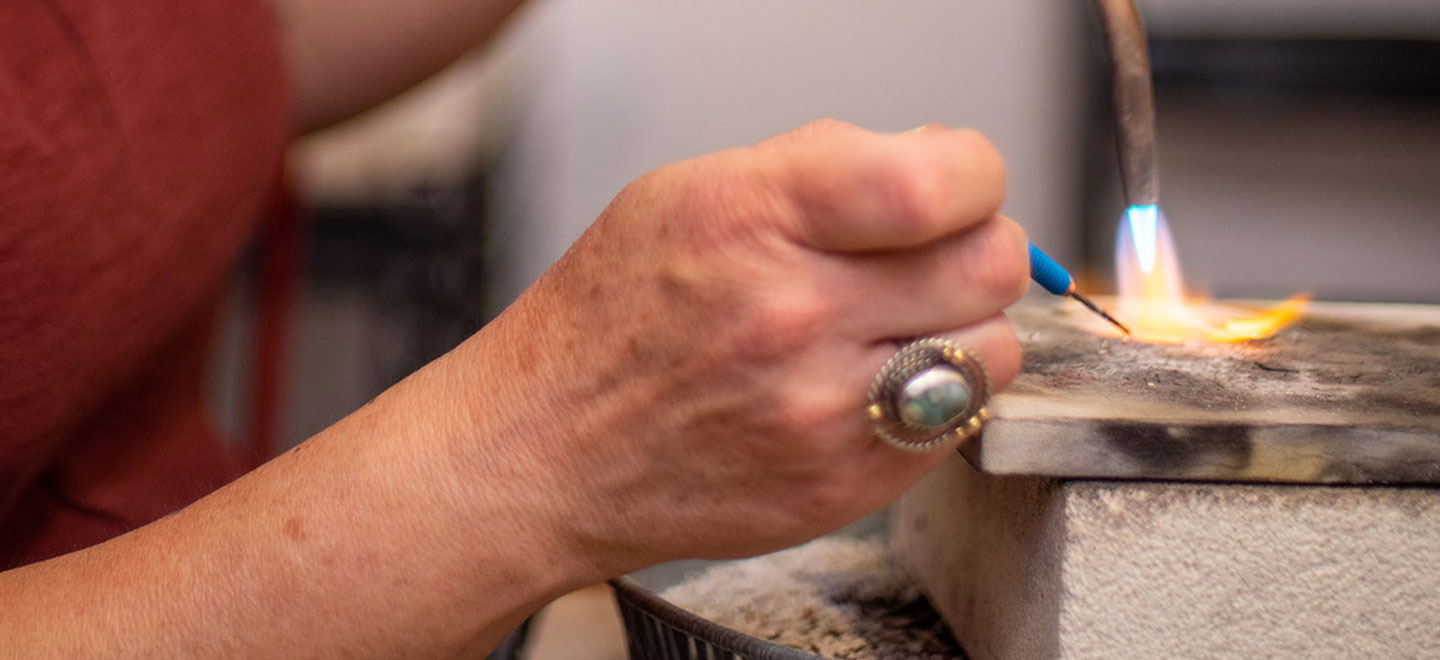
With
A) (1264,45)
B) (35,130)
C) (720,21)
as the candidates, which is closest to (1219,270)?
(1264,45)

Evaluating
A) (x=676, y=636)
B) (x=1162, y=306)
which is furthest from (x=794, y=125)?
(x=676, y=636)

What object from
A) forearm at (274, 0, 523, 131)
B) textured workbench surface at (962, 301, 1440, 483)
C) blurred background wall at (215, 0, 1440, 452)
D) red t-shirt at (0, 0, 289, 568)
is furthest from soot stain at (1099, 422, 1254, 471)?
blurred background wall at (215, 0, 1440, 452)

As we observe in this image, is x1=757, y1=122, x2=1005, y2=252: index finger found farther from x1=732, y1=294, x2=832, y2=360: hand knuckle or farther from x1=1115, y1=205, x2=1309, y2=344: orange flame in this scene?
x1=1115, y1=205, x2=1309, y2=344: orange flame

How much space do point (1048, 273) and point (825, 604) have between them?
220 mm

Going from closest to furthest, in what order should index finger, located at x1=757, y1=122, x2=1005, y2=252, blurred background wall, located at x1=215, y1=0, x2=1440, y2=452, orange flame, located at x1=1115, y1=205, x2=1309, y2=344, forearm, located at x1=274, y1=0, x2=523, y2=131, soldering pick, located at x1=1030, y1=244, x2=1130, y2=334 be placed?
index finger, located at x1=757, y1=122, x2=1005, y2=252, soldering pick, located at x1=1030, y1=244, x2=1130, y2=334, orange flame, located at x1=1115, y1=205, x2=1309, y2=344, forearm, located at x1=274, y1=0, x2=523, y2=131, blurred background wall, located at x1=215, y1=0, x2=1440, y2=452

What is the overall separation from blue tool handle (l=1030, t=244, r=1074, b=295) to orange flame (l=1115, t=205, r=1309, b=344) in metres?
0.12

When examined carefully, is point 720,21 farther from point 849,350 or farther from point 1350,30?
point 849,350

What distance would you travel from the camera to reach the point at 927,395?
12.4 inches

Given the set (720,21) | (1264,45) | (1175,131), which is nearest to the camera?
(1264,45)

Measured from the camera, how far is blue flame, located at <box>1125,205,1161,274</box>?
0.50 metres

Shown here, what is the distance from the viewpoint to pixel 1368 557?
0.38 m

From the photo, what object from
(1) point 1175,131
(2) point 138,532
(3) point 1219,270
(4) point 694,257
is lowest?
(3) point 1219,270

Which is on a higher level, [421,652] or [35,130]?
[35,130]

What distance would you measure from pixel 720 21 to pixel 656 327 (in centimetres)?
122
